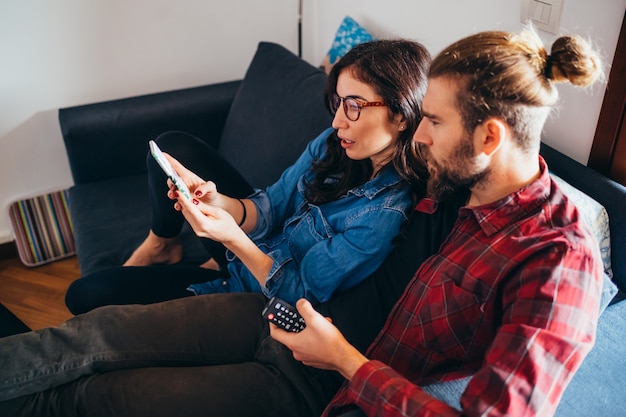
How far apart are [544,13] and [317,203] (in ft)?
2.23

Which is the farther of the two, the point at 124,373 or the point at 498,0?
the point at 498,0

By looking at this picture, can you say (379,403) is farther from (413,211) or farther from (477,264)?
(413,211)

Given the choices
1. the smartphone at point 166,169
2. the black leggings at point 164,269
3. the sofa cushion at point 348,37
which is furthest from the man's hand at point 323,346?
the sofa cushion at point 348,37

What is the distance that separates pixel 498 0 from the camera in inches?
60.4

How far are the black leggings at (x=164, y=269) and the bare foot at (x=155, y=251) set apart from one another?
0.03 m

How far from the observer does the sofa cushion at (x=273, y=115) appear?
1.78 m

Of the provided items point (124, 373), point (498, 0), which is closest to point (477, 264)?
point (124, 373)

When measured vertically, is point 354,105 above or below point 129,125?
above

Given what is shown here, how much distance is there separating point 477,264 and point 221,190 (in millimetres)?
788

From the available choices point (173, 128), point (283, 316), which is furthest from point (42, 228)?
point (283, 316)

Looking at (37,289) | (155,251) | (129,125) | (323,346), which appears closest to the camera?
(323,346)

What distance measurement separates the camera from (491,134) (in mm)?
967

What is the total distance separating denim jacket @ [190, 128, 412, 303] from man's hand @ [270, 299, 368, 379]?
0.63 feet

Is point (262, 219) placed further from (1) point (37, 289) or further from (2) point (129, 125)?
(1) point (37, 289)
